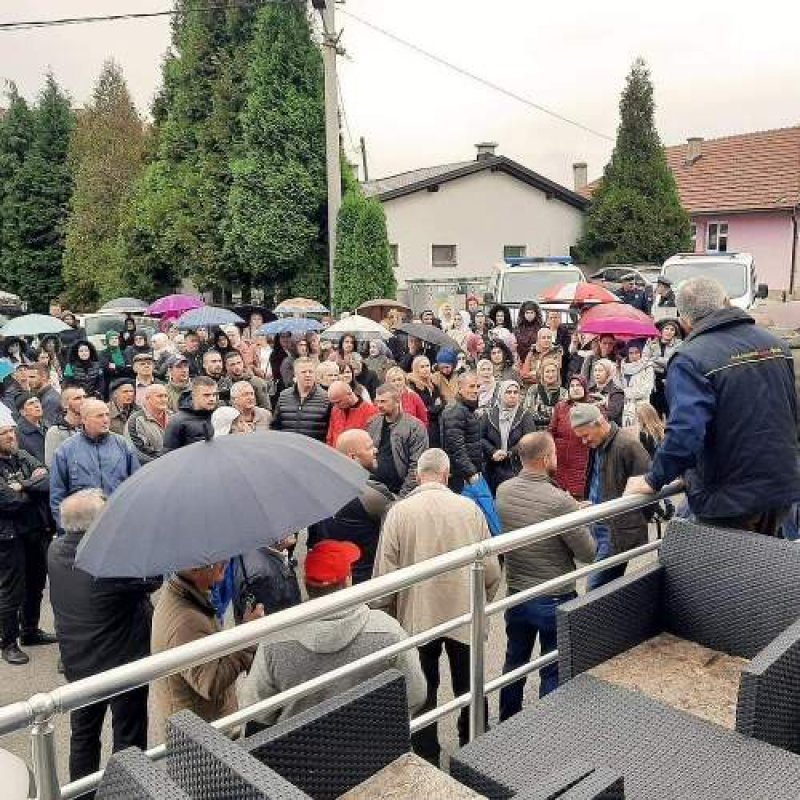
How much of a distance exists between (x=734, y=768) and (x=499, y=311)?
1102 centimetres

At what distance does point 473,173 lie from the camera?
28.2 metres

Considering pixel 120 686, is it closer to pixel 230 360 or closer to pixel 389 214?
pixel 230 360

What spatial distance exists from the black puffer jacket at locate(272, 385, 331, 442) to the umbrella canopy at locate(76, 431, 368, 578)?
12.7ft

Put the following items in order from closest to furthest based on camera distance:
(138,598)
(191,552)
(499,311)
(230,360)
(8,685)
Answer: (191,552) < (138,598) < (8,685) < (230,360) < (499,311)

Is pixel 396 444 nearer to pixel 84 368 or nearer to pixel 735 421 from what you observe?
pixel 735 421

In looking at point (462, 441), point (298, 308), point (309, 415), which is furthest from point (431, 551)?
point (298, 308)

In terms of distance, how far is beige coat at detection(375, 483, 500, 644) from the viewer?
163 inches

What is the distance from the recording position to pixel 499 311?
13.2m

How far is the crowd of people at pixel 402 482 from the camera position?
329 centimetres

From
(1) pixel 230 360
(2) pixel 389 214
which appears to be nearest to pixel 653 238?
(2) pixel 389 214

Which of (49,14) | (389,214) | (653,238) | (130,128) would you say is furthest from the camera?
(130,128)

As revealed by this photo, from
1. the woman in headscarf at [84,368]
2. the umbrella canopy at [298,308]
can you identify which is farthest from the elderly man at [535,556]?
the umbrella canopy at [298,308]

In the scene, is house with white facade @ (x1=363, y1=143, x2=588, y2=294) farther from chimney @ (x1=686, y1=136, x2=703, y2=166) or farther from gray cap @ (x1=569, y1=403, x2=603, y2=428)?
gray cap @ (x1=569, y1=403, x2=603, y2=428)

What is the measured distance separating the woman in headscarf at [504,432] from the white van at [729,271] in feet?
34.4
